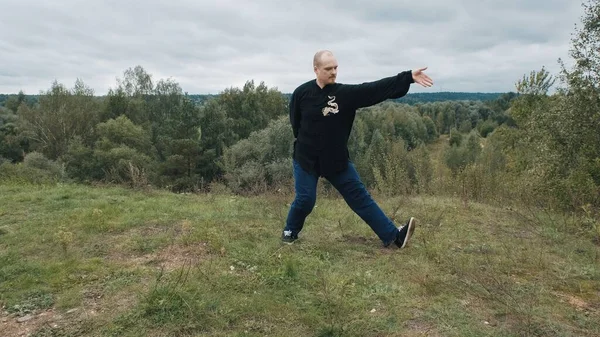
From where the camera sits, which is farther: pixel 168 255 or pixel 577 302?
pixel 168 255

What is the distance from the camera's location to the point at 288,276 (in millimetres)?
3795

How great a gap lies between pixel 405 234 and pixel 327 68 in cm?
191

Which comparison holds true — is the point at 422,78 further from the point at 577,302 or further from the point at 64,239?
the point at 64,239

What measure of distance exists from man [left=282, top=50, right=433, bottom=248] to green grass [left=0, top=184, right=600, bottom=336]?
0.33 meters

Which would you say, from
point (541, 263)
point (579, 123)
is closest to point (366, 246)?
point (541, 263)

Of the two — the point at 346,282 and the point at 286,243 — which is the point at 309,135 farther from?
the point at 346,282

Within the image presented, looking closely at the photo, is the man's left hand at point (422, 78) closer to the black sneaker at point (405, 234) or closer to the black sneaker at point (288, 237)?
the black sneaker at point (405, 234)

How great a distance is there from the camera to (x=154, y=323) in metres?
2.99

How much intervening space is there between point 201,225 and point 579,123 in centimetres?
1283

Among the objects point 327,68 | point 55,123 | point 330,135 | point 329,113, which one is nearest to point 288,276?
point 330,135

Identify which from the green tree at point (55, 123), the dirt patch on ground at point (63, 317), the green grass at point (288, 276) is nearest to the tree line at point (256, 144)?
the green tree at point (55, 123)

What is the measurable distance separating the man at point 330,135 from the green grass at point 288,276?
33 cm

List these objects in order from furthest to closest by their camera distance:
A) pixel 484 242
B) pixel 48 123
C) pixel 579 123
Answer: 1. pixel 48 123
2. pixel 579 123
3. pixel 484 242

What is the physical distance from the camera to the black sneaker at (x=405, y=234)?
183 inches
